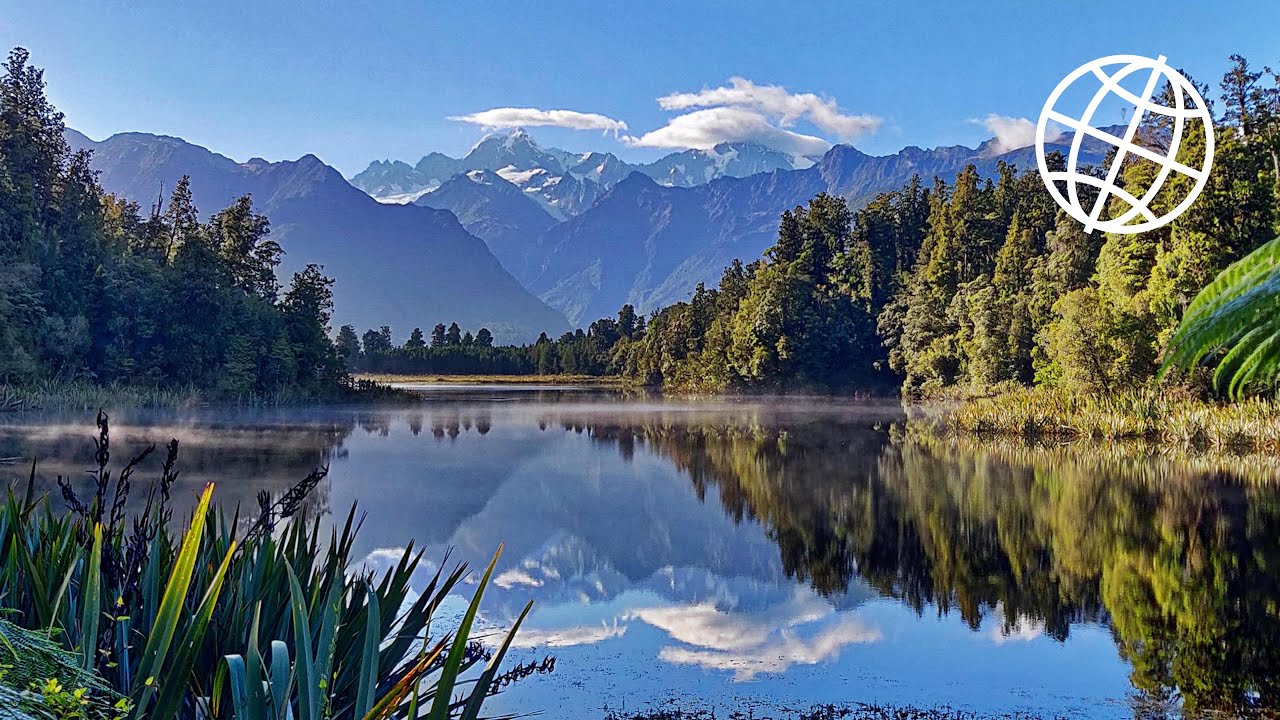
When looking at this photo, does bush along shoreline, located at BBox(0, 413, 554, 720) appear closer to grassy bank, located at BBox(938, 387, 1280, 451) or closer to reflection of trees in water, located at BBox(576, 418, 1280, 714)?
reflection of trees in water, located at BBox(576, 418, 1280, 714)

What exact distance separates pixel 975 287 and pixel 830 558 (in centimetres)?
4195

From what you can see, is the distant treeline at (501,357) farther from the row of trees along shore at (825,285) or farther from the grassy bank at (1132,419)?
the grassy bank at (1132,419)

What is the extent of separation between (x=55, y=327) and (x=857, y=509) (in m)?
29.3

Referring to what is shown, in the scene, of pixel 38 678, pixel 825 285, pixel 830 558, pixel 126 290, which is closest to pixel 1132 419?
pixel 830 558

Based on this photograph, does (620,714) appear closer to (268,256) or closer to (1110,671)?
(1110,671)

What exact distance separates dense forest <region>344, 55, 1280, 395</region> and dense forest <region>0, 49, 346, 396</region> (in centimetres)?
3055

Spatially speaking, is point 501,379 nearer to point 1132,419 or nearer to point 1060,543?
point 1132,419

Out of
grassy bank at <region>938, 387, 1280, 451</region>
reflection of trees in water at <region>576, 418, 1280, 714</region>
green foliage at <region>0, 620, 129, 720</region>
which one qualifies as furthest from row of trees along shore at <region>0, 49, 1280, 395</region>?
green foliage at <region>0, 620, 129, 720</region>

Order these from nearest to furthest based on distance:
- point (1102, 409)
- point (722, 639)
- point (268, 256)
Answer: point (722, 639) < point (1102, 409) < point (268, 256)

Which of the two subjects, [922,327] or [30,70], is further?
[922,327]

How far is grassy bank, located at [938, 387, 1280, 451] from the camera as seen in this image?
22781 mm

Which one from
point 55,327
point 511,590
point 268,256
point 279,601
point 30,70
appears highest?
point 30,70

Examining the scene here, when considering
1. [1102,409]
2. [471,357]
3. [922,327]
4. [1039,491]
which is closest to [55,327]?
[1039,491]

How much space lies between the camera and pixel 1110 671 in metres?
7.38
